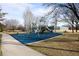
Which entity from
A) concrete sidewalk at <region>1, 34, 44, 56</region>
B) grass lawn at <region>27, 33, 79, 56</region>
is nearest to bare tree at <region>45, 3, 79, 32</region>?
grass lawn at <region>27, 33, 79, 56</region>

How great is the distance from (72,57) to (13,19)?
650 mm

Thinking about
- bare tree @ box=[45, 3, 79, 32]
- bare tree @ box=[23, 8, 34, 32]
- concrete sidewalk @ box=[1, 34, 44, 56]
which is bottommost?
concrete sidewalk @ box=[1, 34, 44, 56]

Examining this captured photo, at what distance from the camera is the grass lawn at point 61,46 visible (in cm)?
206

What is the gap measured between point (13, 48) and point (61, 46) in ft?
1.48

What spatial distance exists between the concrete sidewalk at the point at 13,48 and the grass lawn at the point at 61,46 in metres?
0.05

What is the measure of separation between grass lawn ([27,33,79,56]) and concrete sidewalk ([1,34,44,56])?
5cm

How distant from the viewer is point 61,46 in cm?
208

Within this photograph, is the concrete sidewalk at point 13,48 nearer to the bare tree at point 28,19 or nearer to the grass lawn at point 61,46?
the grass lawn at point 61,46

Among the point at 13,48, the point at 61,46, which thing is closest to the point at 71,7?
the point at 61,46

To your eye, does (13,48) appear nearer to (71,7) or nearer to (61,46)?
(61,46)

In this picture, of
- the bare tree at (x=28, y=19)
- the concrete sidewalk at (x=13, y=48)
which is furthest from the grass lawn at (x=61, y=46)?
the bare tree at (x=28, y=19)

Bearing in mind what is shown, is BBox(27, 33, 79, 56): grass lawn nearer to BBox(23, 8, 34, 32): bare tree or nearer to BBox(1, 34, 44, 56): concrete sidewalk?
BBox(1, 34, 44, 56): concrete sidewalk

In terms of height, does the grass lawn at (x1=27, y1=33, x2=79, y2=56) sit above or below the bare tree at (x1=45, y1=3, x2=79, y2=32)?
below

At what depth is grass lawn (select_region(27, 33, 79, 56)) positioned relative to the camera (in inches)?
81.1
